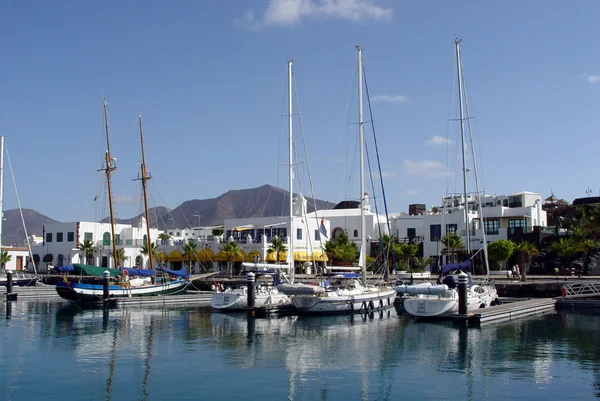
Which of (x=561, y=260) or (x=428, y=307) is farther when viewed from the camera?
(x=561, y=260)

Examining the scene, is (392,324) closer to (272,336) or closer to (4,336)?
(272,336)

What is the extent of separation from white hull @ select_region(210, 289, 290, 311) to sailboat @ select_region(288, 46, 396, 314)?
2932mm

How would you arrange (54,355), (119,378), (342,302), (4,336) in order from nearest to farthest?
(119,378), (54,355), (4,336), (342,302)

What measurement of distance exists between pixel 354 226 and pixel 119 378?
68528 millimetres

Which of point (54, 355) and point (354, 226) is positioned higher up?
point (354, 226)

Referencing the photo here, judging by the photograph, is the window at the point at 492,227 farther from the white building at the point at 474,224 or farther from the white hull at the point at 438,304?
the white hull at the point at 438,304

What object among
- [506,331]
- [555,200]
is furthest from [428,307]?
[555,200]

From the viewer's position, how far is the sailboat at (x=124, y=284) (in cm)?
5319

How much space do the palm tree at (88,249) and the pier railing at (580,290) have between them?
2380 inches

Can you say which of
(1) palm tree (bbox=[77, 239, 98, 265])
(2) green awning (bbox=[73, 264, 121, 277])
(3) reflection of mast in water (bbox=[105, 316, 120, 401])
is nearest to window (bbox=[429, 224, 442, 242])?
(2) green awning (bbox=[73, 264, 121, 277])

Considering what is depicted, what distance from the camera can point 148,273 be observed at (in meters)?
62.7

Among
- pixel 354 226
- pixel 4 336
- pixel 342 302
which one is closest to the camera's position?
pixel 4 336

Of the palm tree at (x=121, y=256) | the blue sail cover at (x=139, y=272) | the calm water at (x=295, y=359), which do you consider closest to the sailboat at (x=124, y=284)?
the blue sail cover at (x=139, y=272)

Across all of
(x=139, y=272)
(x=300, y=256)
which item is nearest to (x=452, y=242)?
(x=300, y=256)
